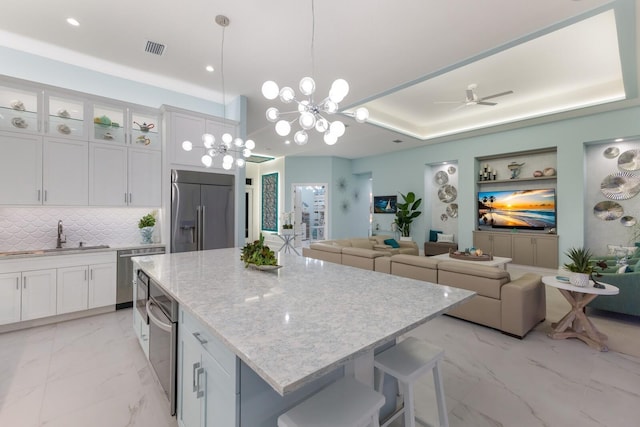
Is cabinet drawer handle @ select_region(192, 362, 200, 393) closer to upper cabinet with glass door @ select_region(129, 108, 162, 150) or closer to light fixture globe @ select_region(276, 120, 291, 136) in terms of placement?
light fixture globe @ select_region(276, 120, 291, 136)

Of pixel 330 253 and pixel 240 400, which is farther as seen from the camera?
pixel 330 253

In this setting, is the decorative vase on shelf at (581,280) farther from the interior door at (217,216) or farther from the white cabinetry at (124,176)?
the white cabinetry at (124,176)

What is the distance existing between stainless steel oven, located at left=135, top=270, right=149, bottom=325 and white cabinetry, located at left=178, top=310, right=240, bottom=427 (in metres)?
0.84

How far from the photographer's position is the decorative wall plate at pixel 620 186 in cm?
491

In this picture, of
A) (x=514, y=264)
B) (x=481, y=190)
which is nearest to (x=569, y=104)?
(x=481, y=190)

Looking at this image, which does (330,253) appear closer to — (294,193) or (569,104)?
(294,193)

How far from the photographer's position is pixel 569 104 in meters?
4.95

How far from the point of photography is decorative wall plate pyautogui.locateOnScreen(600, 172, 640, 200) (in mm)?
4910

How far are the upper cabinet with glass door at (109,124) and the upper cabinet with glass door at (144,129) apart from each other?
0.09 meters

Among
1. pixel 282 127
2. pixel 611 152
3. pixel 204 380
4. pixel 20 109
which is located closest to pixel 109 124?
pixel 20 109

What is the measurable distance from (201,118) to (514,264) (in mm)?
7073

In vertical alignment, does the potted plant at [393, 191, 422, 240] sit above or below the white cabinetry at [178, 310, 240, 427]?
above

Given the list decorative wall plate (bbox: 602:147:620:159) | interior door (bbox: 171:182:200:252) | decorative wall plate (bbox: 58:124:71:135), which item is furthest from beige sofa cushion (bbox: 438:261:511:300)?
decorative wall plate (bbox: 58:124:71:135)

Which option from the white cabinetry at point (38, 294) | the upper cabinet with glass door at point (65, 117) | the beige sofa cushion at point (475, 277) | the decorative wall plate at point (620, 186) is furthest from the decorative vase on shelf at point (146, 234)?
the decorative wall plate at point (620, 186)
